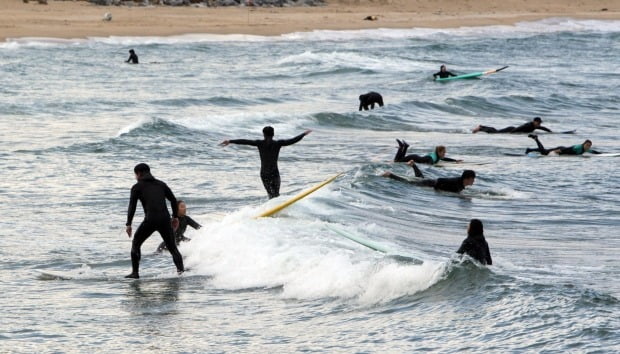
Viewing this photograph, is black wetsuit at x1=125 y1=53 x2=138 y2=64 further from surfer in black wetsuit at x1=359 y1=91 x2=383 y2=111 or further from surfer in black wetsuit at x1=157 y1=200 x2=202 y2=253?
surfer in black wetsuit at x1=157 y1=200 x2=202 y2=253

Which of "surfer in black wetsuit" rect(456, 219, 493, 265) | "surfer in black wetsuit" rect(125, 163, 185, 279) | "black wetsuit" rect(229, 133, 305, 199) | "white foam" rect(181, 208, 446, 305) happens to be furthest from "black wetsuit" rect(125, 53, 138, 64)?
"surfer in black wetsuit" rect(456, 219, 493, 265)

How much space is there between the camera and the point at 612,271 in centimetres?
1475

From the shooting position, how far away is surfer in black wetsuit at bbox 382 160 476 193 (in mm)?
19859

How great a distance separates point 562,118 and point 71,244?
2252 cm

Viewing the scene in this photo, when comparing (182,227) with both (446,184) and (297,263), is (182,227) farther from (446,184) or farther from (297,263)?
(446,184)

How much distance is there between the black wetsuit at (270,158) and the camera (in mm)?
18297

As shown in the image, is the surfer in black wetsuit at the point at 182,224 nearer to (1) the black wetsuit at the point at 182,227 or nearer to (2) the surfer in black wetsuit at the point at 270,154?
(1) the black wetsuit at the point at 182,227

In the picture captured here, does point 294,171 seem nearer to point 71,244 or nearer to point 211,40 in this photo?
point 71,244

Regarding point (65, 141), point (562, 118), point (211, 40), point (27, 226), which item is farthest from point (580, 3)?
point (27, 226)

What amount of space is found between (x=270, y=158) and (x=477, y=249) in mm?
5449

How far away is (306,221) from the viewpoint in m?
17.1

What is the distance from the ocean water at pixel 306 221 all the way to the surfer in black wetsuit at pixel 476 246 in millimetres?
434

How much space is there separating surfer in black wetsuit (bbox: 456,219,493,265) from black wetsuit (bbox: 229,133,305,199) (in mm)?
5002

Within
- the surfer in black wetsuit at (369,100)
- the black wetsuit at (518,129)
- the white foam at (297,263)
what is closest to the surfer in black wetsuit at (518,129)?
the black wetsuit at (518,129)
